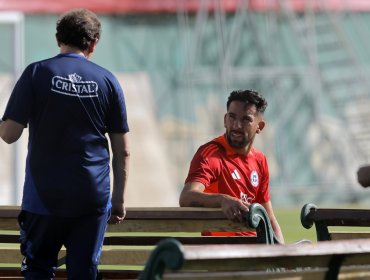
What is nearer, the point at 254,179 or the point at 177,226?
the point at 177,226

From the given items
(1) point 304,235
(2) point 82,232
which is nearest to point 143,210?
(2) point 82,232

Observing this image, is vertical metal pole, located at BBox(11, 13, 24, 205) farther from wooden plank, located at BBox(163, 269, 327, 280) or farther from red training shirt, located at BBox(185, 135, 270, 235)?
wooden plank, located at BBox(163, 269, 327, 280)

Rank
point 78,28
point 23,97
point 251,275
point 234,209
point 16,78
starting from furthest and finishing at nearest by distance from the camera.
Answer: point 16,78
point 234,209
point 78,28
point 23,97
point 251,275

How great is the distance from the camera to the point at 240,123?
757 cm

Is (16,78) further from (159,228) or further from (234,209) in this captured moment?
(234,209)

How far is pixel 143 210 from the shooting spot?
677 cm

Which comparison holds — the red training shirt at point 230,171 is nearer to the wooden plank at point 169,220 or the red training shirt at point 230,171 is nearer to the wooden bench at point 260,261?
the wooden plank at point 169,220

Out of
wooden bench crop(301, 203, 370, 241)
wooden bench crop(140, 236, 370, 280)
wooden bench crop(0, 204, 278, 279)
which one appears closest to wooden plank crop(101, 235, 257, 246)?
wooden bench crop(0, 204, 278, 279)

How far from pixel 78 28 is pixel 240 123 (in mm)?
1721

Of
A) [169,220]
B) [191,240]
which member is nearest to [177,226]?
[169,220]

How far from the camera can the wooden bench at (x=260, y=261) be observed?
3820 millimetres

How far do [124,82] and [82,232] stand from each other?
78.5 feet

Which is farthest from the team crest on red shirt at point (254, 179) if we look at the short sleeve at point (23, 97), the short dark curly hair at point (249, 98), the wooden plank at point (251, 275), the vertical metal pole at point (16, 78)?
the vertical metal pole at point (16, 78)

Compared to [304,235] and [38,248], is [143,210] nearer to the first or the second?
[38,248]
